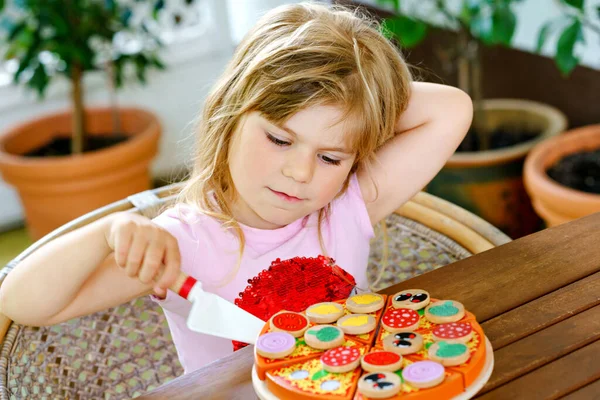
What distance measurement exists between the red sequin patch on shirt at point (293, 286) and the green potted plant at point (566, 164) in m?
0.79

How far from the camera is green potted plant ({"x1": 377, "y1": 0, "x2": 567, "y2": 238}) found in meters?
1.86

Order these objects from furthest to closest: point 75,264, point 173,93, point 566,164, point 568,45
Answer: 1. point 173,93
2. point 566,164
3. point 568,45
4. point 75,264

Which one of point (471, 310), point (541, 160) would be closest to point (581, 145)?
point (541, 160)

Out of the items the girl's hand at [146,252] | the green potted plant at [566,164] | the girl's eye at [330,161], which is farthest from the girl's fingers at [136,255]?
the green potted plant at [566,164]

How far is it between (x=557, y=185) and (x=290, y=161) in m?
0.98

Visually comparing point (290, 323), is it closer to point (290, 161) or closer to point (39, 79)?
point (290, 161)

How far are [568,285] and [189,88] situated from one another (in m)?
1.91

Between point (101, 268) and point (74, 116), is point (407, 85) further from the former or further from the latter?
point (74, 116)

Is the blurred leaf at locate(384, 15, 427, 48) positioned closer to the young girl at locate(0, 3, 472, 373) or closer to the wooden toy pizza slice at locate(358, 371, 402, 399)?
the young girl at locate(0, 3, 472, 373)

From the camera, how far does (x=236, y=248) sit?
101 centimetres

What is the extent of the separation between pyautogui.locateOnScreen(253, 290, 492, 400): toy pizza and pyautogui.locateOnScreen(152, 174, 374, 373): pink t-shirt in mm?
271

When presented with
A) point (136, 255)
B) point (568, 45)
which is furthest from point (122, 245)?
point (568, 45)

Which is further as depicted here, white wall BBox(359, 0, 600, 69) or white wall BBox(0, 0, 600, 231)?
white wall BBox(0, 0, 600, 231)

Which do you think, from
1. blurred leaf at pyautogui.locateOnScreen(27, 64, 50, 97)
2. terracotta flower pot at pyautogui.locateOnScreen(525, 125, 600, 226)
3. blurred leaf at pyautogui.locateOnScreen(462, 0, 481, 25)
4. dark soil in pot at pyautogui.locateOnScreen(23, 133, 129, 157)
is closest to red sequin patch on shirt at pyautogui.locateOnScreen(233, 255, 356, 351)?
terracotta flower pot at pyautogui.locateOnScreen(525, 125, 600, 226)
